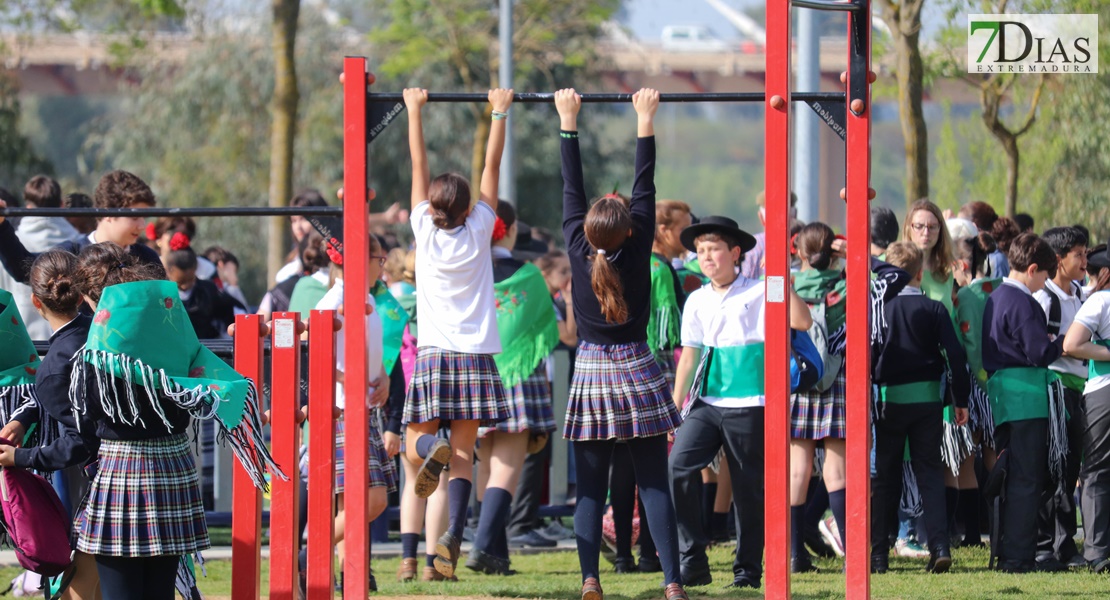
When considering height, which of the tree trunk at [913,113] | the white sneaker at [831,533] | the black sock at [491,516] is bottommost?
the white sneaker at [831,533]

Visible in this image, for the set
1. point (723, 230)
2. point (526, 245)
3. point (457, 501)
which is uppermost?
point (526, 245)

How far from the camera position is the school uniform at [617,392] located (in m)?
6.34

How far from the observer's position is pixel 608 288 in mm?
6301

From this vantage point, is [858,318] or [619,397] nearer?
[858,318]

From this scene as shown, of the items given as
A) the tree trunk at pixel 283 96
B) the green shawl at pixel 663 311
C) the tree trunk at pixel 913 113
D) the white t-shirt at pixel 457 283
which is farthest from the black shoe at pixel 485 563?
the tree trunk at pixel 283 96

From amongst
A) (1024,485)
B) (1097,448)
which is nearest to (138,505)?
(1024,485)

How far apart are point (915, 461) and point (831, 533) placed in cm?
92

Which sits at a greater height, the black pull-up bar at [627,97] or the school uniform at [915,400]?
the black pull-up bar at [627,97]

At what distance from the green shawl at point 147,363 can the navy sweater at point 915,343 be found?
3.58 meters

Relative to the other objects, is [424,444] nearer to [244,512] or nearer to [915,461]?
[244,512]

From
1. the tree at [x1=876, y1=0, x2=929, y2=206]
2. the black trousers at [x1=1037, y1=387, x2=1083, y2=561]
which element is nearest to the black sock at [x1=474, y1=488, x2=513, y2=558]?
the black trousers at [x1=1037, y1=387, x2=1083, y2=561]

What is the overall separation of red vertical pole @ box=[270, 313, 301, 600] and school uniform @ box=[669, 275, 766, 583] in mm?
2068

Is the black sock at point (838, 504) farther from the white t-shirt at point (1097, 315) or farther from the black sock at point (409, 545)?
the black sock at point (409, 545)

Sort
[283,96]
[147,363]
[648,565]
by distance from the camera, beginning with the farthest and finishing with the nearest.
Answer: [283,96], [648,565], [147,363]
